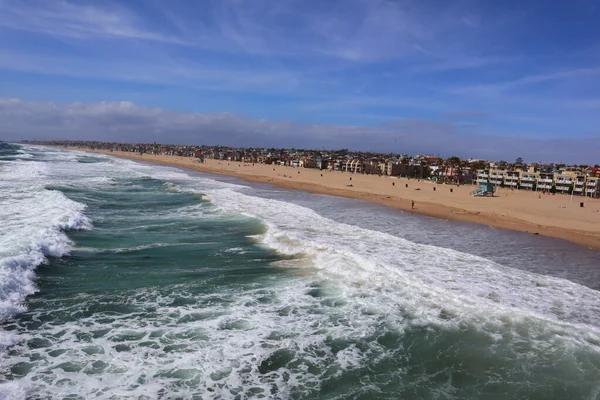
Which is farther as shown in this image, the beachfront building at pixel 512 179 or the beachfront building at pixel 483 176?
the beachfront building at pixel 483 176

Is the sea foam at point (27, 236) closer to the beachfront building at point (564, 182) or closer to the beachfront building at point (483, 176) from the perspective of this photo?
the beachfront building at point (564, 182)

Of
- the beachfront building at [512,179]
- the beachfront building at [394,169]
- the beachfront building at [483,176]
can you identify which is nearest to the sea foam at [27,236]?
the beachfront building at [483,176]

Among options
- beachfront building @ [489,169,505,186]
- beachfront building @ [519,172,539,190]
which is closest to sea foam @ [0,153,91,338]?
beachfront building @ [489,169,505,186]

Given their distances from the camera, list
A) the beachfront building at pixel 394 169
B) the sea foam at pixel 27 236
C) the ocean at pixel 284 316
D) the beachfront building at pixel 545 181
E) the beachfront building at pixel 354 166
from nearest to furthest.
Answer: the ocean at pixel 284 316, the sea foam at pixel 27 236, the beachfront building at pixel 545 181, the beachfront building at pixel 394 169, the beachfront building at pixel 354 166

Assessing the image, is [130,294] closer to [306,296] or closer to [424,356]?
[306,296]

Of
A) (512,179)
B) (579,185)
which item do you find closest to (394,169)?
(512,179)

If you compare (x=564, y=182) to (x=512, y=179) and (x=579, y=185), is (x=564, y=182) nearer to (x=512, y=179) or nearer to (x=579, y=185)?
(x=579, y=185)

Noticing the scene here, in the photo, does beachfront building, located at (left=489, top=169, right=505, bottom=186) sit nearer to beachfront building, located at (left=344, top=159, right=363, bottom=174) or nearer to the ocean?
beachfront building, located at (left=344, top=159, right=363, bottom=174)

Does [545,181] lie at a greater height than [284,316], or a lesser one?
greater
